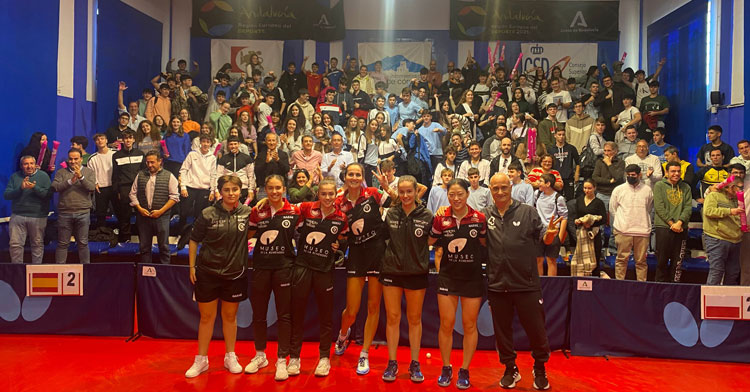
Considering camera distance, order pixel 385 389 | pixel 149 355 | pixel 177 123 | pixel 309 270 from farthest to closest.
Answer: pixel 177 123, pixel 149 355, pixel 309 270, pixel 385 389

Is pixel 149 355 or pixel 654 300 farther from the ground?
pixel 654 300

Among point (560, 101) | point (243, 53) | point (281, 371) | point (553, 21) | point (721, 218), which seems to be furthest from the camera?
point (243, 53)

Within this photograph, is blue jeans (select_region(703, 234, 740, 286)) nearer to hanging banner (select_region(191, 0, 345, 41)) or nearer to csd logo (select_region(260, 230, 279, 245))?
csd logo (select_region(260, 230, 279, 245))

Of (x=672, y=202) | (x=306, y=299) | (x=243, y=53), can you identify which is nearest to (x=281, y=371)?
(x=306, y=299)

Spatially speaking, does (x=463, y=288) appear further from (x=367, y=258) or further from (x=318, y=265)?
(x=318, y=265)

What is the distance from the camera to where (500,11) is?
16672 millimetres

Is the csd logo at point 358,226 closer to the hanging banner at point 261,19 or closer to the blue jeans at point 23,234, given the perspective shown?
the blue jeans at point 23,234

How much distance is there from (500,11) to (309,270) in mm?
13418

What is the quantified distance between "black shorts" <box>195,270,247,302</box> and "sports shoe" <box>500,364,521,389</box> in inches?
111

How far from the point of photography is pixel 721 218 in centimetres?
824

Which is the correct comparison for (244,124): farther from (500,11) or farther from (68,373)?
(500,11)

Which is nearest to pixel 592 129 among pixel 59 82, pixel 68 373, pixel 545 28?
pixel 545 28

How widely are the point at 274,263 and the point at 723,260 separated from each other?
6.85 metres

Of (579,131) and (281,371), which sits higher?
(579,131)
